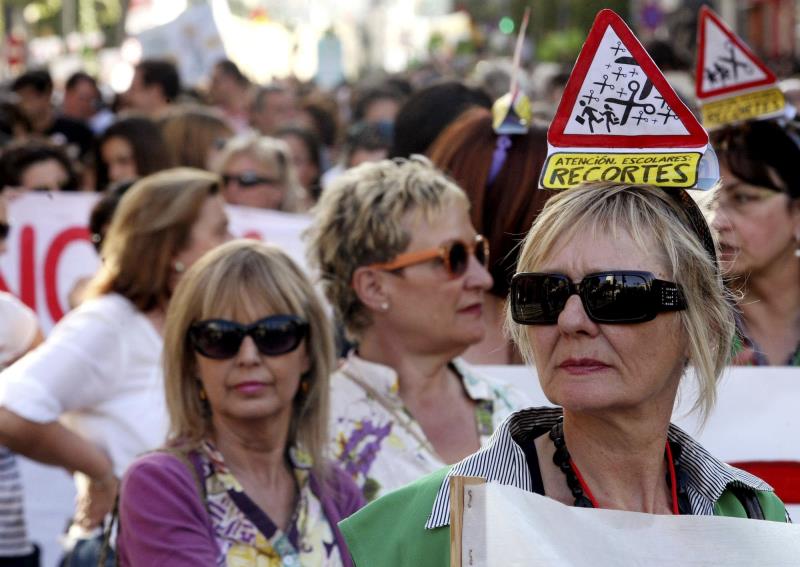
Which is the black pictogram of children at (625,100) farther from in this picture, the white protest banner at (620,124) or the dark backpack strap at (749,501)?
the dark backpack strap at (749,501)

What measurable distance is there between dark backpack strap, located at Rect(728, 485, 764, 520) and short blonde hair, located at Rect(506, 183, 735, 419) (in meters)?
0.15

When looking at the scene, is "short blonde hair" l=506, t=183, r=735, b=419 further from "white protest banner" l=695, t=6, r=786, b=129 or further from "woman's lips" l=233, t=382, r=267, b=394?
"white protest banner" l=695, t=6, r=786, b=129

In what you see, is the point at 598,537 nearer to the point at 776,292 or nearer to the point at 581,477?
the point at 581,477

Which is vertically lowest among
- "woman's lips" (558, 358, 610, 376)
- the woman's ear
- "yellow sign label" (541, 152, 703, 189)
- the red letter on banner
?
the red letter on banner

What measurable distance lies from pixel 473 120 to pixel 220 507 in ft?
5.90

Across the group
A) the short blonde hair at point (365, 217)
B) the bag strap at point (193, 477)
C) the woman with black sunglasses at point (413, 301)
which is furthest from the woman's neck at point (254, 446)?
the short blonde hair at point (365, 217)

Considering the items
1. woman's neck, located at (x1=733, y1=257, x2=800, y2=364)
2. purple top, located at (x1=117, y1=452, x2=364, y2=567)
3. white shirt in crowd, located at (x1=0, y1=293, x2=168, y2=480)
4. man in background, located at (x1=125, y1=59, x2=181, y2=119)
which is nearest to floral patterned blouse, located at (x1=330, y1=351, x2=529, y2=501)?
purple top, located at (x1=117, y1=452, x2=364, y2=567)

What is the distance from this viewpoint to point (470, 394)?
3.97m

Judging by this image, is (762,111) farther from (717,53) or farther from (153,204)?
(153,204)

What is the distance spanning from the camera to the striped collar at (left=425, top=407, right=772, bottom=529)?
227cm

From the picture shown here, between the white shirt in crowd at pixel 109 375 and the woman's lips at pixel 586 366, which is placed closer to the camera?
the woman's lips at pixel 586 366

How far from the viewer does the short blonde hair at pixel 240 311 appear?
11.7 ft

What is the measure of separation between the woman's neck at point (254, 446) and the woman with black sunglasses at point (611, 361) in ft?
3.96

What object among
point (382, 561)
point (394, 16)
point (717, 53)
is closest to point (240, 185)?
point (717, 53)
